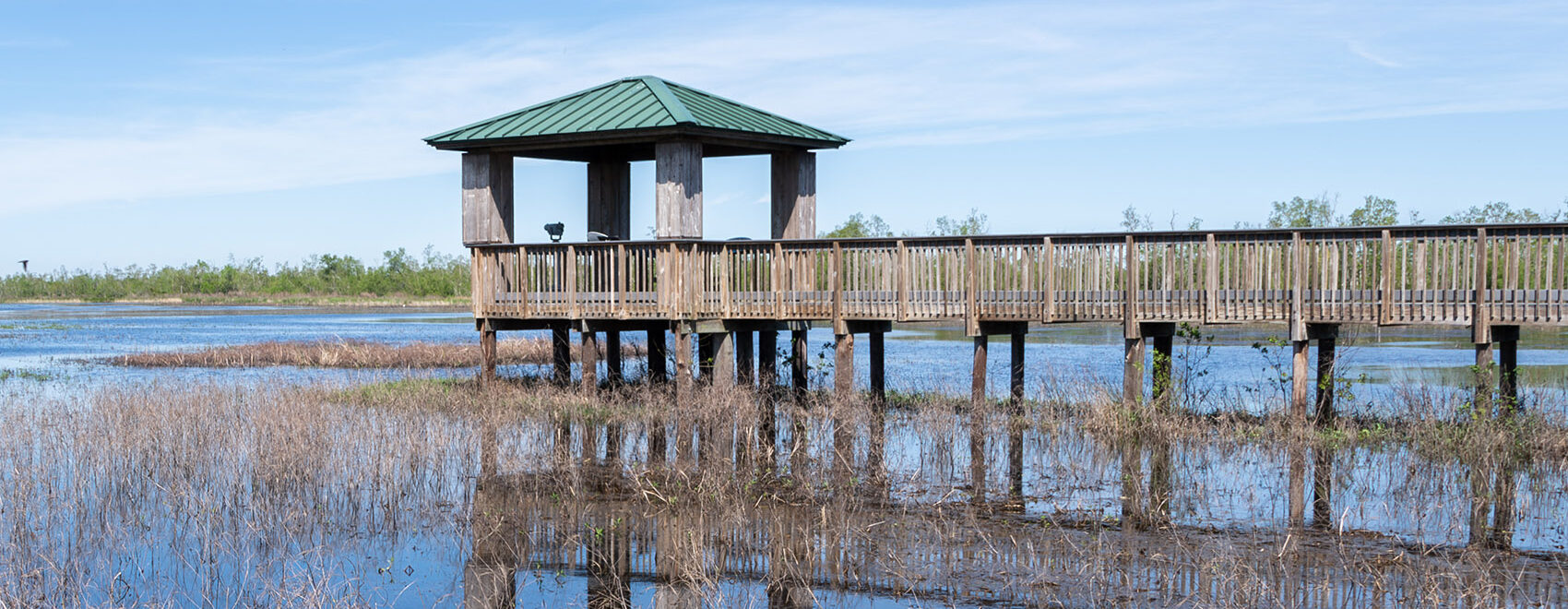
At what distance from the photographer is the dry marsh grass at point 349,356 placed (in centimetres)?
3241

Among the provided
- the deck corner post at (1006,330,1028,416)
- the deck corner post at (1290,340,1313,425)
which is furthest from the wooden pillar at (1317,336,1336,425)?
the deck corner post at (1006,330,1028,416)

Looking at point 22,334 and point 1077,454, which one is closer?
point 1077,454

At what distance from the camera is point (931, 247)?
18.5 meters

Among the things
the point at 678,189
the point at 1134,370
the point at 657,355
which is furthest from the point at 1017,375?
the point at 657,355

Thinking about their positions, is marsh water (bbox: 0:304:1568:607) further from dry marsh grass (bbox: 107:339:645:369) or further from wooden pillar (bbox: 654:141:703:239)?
dry marsh grass (bbox: 107:339:645:369)

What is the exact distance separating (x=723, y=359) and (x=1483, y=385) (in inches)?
391

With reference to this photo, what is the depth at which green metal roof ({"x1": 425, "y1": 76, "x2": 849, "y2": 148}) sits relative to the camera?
18.8 metres

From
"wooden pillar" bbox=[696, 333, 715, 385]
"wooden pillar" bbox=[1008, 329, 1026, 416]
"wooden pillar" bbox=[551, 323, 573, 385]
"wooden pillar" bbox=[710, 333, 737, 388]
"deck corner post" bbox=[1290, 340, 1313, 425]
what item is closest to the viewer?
"deck corner post" bbox=[1290, 340, 1313, 425]

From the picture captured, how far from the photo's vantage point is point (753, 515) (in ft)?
40.0

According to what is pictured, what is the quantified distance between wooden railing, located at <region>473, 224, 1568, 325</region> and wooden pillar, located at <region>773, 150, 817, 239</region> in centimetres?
217

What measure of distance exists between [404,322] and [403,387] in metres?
44.8

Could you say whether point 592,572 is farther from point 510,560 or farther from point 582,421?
point 582,421

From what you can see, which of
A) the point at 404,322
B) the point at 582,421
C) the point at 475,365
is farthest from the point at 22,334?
the point at 582,421

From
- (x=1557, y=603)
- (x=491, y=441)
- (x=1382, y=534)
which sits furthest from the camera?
(x=491, y=441)
